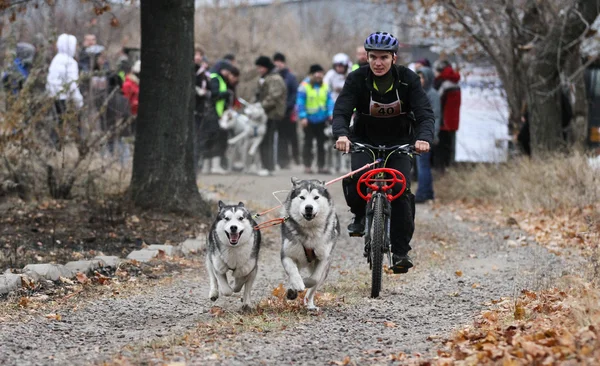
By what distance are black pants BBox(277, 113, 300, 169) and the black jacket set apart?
14.4m

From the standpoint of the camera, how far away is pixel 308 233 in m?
8.19

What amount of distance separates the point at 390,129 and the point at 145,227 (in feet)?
14.7

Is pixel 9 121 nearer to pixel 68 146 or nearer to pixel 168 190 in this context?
pixel 68 146

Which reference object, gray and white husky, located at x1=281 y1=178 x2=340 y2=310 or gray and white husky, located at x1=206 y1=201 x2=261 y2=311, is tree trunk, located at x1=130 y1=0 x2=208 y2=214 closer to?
gray and white husky, located at x1=206 y1=201 x2=261 y2=311

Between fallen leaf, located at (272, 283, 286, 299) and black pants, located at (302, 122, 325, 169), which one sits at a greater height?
black pants, located at (302, 122, 325, 169)

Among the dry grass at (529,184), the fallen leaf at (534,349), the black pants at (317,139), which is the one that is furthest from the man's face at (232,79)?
the fallen leaf at (534,349)

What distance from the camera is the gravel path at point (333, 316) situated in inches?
261

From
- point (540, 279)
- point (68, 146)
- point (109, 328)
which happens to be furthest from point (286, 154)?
point (109, 328)

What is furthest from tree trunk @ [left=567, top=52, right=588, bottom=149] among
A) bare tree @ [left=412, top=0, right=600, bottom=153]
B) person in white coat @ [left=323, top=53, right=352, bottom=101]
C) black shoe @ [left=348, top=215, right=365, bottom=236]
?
black shoe @ [left=348, top=215, right=365, bottom=236]

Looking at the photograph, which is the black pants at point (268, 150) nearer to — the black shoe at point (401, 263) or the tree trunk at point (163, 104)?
the tree trunk at point (163, 104)

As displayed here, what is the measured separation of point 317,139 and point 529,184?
24.3ft

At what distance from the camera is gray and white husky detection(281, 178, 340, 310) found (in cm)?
812

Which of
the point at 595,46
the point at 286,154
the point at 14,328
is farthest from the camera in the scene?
the point at 286,154

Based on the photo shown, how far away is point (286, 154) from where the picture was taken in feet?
80.1
